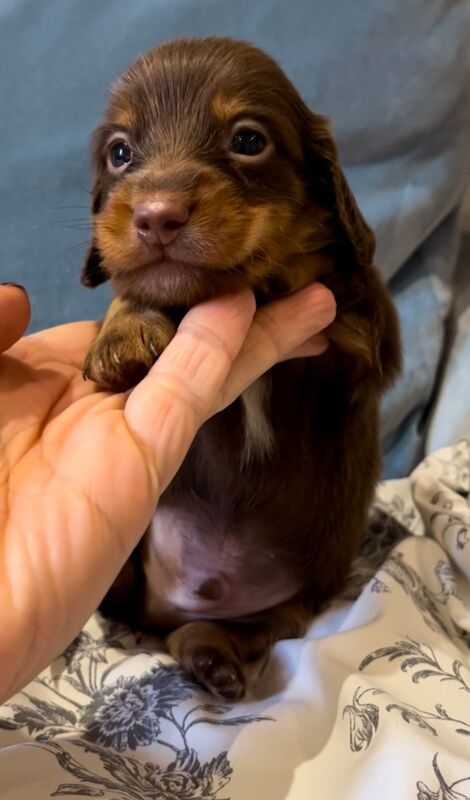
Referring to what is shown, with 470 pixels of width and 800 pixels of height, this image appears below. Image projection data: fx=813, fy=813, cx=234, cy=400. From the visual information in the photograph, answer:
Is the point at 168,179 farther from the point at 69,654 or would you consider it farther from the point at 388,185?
the point at 388,185

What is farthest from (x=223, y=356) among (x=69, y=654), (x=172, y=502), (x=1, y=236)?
(x=1, y=236)

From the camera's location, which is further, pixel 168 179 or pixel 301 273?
pixel 301 273

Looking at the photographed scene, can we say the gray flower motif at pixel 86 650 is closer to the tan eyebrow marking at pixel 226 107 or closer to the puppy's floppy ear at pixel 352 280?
the puppy's floppy ear at pixel 352 280

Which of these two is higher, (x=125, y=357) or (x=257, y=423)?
(x=125, y=357)

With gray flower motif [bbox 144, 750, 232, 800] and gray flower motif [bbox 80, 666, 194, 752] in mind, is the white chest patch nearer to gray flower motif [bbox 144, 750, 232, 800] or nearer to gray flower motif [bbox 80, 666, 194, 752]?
gray flower motif [bbox 80, 666, 194, 752]

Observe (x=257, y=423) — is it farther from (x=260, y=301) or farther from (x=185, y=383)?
(x=185, y=383)

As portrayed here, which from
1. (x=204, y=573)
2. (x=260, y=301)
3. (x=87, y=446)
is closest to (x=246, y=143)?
(x=260, y=301)
